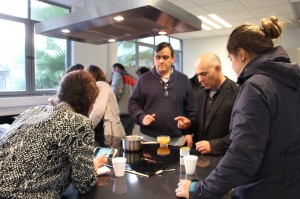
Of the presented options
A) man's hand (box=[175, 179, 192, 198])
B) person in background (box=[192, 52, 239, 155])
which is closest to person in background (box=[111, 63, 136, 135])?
person in background (box=[192, 52, 239, 155])

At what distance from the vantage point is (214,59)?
70.1 inches

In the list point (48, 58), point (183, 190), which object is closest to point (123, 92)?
point (48, 58)

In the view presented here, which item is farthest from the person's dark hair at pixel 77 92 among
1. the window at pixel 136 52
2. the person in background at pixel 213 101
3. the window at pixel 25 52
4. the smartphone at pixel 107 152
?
the window at pixel 136 52

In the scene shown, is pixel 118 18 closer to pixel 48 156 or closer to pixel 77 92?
pixel 77 92

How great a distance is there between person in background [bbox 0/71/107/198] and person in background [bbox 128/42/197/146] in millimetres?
1005

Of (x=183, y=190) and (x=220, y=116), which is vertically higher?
(x=220, y=116)

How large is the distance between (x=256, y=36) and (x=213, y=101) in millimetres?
780

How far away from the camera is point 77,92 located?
3.84 ft

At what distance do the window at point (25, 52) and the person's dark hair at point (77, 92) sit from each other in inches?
110

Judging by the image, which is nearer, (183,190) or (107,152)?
(183,190)

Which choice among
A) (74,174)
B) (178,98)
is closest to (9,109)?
(178,98)

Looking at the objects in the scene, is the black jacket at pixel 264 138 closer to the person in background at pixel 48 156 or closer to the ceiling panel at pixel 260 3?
the person in background at pixel 48 156

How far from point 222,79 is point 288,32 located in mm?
5987

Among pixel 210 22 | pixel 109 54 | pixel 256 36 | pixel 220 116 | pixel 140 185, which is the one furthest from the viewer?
pixel 210 22
